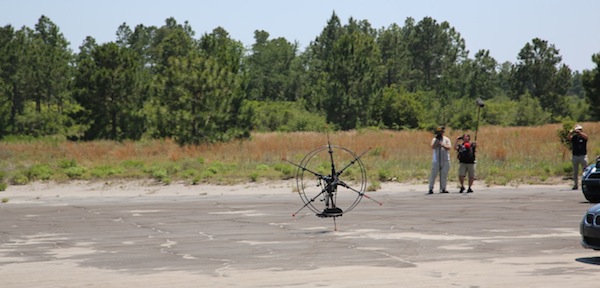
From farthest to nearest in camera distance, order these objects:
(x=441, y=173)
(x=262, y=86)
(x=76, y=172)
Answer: (x=262, y=86) < (x=76, y=172) < (x=441, y=173)

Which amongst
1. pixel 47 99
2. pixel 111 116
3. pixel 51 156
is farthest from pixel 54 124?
pixel 51 156

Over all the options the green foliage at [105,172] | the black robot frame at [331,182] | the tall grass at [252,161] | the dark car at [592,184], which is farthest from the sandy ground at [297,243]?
the green foliage at [105,172]

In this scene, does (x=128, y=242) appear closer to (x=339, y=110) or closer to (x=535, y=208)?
(x=535, y=208)

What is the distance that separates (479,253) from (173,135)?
1545 inches

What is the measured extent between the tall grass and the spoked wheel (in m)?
0.65

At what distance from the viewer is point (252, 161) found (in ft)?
113

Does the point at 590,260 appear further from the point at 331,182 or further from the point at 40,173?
the point at 40,173

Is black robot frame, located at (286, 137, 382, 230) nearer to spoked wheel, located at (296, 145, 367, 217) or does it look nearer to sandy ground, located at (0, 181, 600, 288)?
spoked wheel, located at (296, 145, 367, 217)

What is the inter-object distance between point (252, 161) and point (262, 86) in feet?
284

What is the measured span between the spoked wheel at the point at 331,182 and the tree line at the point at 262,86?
16771 millimetres

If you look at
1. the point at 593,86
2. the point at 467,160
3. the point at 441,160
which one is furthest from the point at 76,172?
the point at 593,86

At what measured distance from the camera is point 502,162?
32.5 meters

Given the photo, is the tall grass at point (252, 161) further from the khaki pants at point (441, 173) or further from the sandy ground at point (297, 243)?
the sandy ground at point (297, 243)

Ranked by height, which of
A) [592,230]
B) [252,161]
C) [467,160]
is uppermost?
[467,160]
